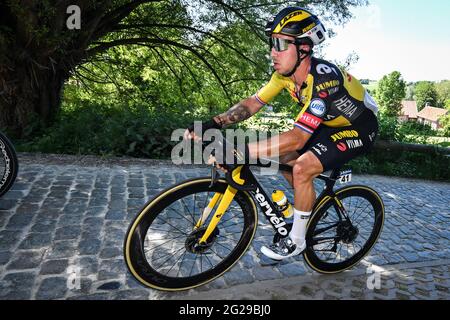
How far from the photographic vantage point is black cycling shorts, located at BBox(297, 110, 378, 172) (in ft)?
10.3

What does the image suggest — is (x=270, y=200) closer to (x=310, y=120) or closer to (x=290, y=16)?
(x=310, y=120)

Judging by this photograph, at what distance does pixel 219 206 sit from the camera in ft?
9.93

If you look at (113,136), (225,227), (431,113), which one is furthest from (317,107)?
(431,113)

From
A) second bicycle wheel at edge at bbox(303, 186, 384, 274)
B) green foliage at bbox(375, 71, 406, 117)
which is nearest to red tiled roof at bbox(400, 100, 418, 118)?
green foliage at bbox(375, 71, 406, 117)

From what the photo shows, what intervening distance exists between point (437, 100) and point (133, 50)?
534 feet

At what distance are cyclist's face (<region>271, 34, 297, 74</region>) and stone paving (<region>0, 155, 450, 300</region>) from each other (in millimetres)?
2062

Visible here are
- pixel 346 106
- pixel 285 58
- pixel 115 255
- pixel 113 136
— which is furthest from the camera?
pixel 113 136

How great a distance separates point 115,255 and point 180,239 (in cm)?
72

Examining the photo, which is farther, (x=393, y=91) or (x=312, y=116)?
(x=393, y=91)

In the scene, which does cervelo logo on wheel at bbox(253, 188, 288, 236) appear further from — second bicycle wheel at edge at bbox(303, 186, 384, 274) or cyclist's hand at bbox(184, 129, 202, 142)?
cyclist's hand at bbox(184, 129, 202, 142)

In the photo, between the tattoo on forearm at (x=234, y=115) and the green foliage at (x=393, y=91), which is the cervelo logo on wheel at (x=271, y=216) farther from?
the green foliage at (x=393, y=91)

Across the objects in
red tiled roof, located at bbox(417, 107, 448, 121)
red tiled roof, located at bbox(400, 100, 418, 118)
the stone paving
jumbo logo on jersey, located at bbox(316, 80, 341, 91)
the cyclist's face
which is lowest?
the stone paving

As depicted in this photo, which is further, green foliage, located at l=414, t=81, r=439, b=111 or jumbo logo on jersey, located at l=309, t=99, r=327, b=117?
green foliage, located at l=414, t=81, r=439, b=111

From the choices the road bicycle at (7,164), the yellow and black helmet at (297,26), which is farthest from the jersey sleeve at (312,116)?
the road bicycle at (7,164)
